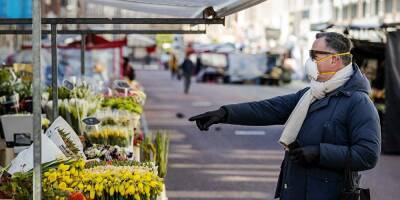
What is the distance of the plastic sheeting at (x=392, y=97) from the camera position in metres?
16.3

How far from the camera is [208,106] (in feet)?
99.0

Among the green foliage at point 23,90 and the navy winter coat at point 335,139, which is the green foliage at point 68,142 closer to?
the navy winter coat at point 335,139

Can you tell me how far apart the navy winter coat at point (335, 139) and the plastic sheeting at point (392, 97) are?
446 inches

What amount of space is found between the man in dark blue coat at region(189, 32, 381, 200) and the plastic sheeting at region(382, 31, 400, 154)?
446 inches

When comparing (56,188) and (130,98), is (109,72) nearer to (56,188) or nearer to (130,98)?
(130,98)

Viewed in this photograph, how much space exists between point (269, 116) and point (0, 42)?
32.7 m

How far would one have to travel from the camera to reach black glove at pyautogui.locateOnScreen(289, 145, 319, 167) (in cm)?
496

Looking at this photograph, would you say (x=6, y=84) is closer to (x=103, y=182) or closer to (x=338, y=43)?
(x=103, y=182)

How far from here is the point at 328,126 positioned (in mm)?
5145

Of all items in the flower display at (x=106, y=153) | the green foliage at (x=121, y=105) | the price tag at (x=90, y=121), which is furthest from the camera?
the green foliage at (x=121, y=105)

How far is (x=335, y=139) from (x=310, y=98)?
303 millimetres

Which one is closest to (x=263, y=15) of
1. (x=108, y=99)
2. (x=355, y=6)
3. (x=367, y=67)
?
(x=355, y=6)

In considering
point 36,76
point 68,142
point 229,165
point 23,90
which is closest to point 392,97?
point 229,165

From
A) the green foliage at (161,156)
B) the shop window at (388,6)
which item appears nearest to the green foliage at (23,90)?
the green foliage at (161,156)
